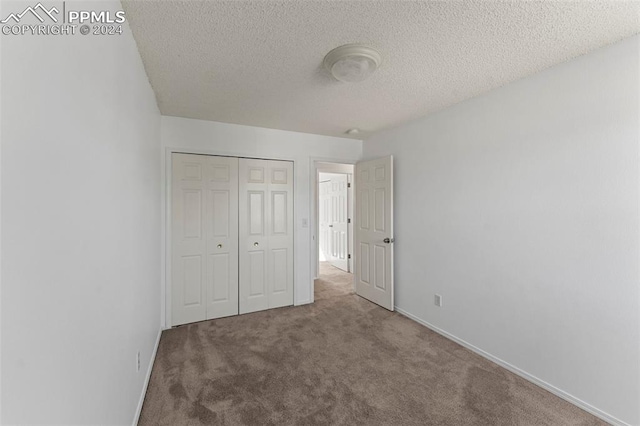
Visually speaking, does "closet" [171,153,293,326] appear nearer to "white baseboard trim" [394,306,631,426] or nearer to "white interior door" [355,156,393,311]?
"white interior door" [355,156,393,311]

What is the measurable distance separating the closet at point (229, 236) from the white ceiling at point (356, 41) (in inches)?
36.1

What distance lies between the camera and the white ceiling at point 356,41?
1.45 meters

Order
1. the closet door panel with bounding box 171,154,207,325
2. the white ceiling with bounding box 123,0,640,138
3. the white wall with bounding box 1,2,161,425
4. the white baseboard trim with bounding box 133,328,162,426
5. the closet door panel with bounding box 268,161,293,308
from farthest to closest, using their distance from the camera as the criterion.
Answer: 1. the closet door panel with bounding box 268,161,293,308
2. the closet door panel with bounding box 171,154,207,325
3. the white baseboard trim with bounding box 133,328,162,426
4. the white ceiling with bounding box 123,0,640,138
5. the white wall with bounding box 1,2,161,425

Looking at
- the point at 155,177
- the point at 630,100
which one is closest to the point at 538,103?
the point at 630,100

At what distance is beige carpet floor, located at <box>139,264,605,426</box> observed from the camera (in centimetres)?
177

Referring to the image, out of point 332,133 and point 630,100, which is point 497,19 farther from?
point 332,133

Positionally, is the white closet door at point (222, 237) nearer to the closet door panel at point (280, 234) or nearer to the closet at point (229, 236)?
the closet at point (229, 236)

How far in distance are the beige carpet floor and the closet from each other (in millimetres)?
383

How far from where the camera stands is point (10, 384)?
570mm

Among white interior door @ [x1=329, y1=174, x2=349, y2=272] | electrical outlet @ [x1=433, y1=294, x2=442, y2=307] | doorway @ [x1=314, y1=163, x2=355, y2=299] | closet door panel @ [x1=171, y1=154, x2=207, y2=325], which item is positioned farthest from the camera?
white interior door @ [x1=329, y1=174, x2=349, y2=272]

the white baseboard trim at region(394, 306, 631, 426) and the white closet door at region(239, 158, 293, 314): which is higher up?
the white closet door at region(239, 158, 293, 314)

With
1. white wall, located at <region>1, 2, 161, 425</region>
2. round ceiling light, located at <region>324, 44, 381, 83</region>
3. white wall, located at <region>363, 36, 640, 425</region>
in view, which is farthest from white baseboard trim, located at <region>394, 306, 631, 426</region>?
white wall, located at <region>1, 2, 161, 425</region>

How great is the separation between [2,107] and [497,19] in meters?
2.06

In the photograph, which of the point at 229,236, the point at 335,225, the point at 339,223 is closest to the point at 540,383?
the point at 229,236
